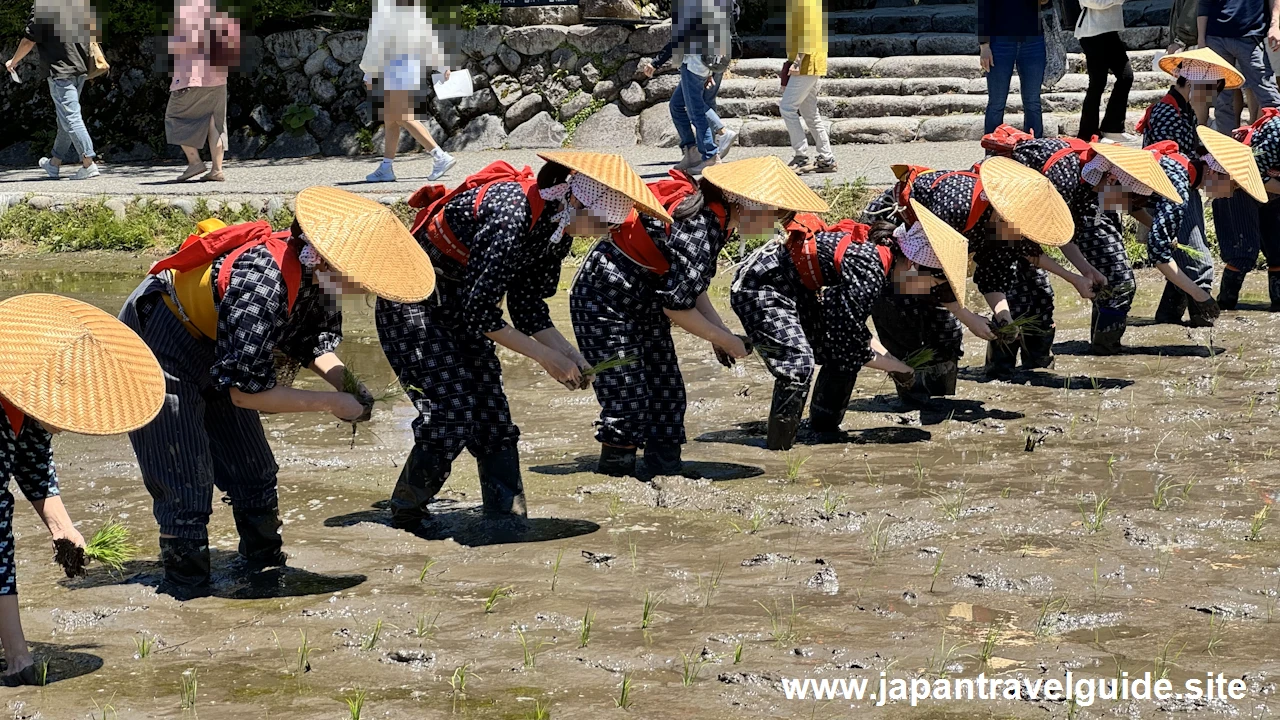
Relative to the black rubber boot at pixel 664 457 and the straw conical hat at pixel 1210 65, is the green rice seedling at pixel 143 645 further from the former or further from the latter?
the straw conical hat at pixel 1210 65

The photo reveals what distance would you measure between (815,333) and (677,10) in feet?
17.2

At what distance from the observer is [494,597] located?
4.52 m

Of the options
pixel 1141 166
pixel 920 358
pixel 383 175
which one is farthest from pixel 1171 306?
pixel 383 175

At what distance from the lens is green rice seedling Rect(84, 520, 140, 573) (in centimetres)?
453

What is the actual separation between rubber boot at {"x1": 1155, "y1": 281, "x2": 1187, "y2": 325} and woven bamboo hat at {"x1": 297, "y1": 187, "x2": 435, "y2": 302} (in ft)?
17.7

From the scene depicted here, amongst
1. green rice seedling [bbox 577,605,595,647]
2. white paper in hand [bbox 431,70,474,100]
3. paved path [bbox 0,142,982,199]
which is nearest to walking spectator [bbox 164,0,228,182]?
paved path [bbox 0,142,982,199]

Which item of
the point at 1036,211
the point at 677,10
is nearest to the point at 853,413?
the point at 1036,211

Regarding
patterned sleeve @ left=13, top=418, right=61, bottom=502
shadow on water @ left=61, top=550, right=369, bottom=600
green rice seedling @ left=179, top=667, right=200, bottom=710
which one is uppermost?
patterned sleeve @ left=13, top=418, right=61, bottom=502

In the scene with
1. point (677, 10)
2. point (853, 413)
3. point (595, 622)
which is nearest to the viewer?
point (595, 622)

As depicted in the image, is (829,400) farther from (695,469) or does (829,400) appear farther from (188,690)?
(188,690)

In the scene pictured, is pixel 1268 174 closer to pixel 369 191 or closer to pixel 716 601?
pixel 716 601

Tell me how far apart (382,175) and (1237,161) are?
664 cm

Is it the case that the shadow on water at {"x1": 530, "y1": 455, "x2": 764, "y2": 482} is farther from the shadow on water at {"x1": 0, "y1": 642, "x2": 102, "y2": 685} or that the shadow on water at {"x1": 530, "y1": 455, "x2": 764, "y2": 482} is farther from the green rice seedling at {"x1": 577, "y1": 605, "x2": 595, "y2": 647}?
the shadow on water at {"x1": 0, "y1": 642, "x2": 102, "y2": 685}

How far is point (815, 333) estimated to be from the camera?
6.38 meters
